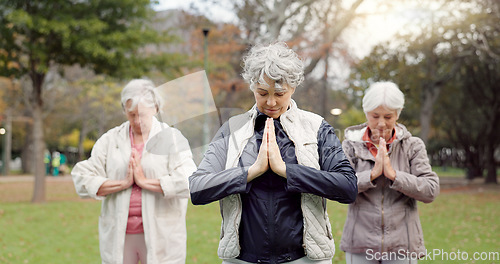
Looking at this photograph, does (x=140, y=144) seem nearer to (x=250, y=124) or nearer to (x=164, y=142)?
(x=164, y=142)

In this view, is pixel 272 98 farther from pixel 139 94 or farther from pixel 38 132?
pixel 38 132

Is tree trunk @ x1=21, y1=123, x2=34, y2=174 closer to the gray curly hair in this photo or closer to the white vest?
the white vest

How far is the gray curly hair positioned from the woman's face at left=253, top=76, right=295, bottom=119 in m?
0.02

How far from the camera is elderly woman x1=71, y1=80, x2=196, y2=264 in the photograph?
353 cm

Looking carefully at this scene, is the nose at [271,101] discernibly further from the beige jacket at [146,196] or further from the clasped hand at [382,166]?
the beige jacket at [146,196]

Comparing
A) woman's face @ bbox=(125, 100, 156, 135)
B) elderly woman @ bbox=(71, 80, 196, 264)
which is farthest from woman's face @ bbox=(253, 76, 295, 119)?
woman's face @ bbox=(125, 100, 156, 135)

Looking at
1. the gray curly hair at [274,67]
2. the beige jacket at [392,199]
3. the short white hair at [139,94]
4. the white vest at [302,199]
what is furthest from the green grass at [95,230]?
the gray curly hair at [274,67]

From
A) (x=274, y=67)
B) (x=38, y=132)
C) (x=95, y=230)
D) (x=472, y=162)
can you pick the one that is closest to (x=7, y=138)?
(x=38, y=132)

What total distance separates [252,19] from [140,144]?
18938 millimetres

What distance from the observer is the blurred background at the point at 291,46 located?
49.8ft

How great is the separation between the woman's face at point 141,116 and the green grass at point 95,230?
142 inches

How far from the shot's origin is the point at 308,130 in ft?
7.77

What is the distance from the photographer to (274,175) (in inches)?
90.5

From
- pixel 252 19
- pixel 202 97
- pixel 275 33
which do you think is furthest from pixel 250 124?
pixel 252 19
